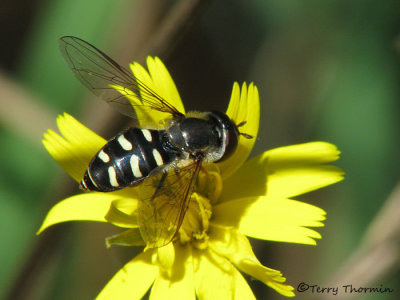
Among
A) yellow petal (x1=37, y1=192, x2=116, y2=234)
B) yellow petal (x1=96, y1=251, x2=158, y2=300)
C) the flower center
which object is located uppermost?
the flower center

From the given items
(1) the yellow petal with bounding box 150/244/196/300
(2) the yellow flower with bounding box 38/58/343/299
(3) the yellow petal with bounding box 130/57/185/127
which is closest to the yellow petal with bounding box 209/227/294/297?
(2) the yellow flower with bounding box 38/58/343/299

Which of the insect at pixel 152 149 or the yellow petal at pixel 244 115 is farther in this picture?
the yellow petal at pixel 244 115

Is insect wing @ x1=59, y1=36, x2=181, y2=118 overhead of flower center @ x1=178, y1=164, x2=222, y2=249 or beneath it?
overhead

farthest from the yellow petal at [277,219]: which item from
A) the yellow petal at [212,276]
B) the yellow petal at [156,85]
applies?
the yellow petal at [156,85]

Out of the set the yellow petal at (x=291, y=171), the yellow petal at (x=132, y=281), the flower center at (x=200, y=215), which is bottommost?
the yellow petal at (x=132, y=281)

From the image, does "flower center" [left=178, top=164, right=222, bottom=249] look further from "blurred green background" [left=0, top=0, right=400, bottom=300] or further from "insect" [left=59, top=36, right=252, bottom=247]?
"blurred green background" [left=0, top=0, right=400, bottom=300]

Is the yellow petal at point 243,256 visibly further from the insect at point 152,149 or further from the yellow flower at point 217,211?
the insect at point 152,149
